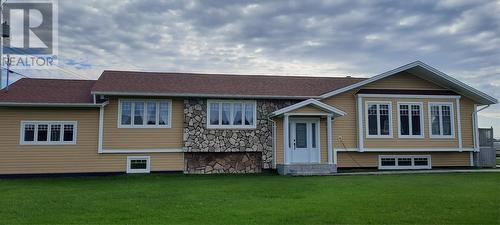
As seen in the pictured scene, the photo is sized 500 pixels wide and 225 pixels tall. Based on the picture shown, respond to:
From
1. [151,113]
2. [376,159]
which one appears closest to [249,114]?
[151,113]

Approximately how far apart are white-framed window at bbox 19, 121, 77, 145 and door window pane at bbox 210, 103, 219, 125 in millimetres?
5229

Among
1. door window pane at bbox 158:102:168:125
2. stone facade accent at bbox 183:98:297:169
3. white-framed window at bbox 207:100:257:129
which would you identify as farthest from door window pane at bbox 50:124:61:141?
white-framed window at bbox 207:100:257:129

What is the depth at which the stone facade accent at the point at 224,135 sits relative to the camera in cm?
1605

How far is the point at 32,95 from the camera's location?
15320 mm

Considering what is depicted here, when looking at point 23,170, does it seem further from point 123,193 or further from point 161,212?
point 161,212

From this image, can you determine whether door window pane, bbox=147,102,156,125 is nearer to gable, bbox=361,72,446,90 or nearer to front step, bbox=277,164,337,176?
front step, bbox=277,164,337,176

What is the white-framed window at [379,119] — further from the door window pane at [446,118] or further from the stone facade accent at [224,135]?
the stone facade accent at [224,135]

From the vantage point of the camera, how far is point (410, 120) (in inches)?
681

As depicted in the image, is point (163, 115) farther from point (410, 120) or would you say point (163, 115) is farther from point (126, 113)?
point (410, 120)

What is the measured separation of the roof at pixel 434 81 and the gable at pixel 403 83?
0.60 ft

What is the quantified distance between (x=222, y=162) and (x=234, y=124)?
64.4 inches

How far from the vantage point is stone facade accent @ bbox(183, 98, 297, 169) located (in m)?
16.0

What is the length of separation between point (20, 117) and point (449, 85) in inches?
686

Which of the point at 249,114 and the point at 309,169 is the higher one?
the point at 249,114
